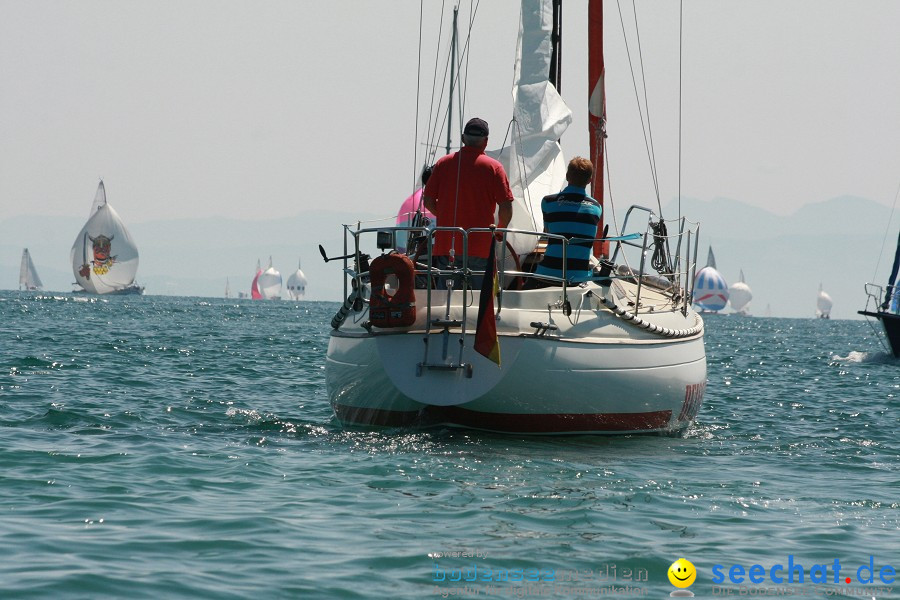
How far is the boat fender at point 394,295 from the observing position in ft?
27.3

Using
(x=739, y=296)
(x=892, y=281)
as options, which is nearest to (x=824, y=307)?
(x=739, y=296)

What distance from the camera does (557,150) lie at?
442 inches

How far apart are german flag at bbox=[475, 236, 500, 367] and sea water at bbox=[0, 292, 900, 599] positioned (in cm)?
73

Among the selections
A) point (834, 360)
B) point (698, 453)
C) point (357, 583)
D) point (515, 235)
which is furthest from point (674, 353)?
point (834, 360)

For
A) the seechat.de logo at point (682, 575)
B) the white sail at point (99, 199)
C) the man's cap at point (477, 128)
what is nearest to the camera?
the seechat.de logo at point (682, 575)

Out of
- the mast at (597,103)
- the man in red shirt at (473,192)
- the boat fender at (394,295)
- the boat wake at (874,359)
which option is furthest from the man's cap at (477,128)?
the boat wake at (874,359)

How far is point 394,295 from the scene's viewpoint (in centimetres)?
834

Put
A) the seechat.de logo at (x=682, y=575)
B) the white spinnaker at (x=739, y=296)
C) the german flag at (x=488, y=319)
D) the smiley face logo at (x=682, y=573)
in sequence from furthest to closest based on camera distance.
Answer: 1. the white spinnaker at (x=739, y=296)
2. the german flag at (x=488, y=319)
3. the smiley face logo at (x=682, y=573)
4. the seechat.de logo at (x=682, y=575)

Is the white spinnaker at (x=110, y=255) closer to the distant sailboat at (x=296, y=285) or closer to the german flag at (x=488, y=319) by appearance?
the distant sailboat at (x=296, y=285)

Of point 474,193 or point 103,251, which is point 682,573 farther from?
point 103,251

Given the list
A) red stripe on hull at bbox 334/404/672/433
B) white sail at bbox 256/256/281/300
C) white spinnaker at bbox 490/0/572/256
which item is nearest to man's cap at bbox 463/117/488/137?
white spinnaker at bbox 490/0/572/256

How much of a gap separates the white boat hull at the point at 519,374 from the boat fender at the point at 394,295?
0.11 metres

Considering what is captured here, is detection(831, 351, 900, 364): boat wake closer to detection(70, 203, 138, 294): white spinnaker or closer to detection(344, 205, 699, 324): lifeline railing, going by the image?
detection(344, 205, 699, 324): lifeline railing

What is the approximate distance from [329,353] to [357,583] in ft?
16.6
